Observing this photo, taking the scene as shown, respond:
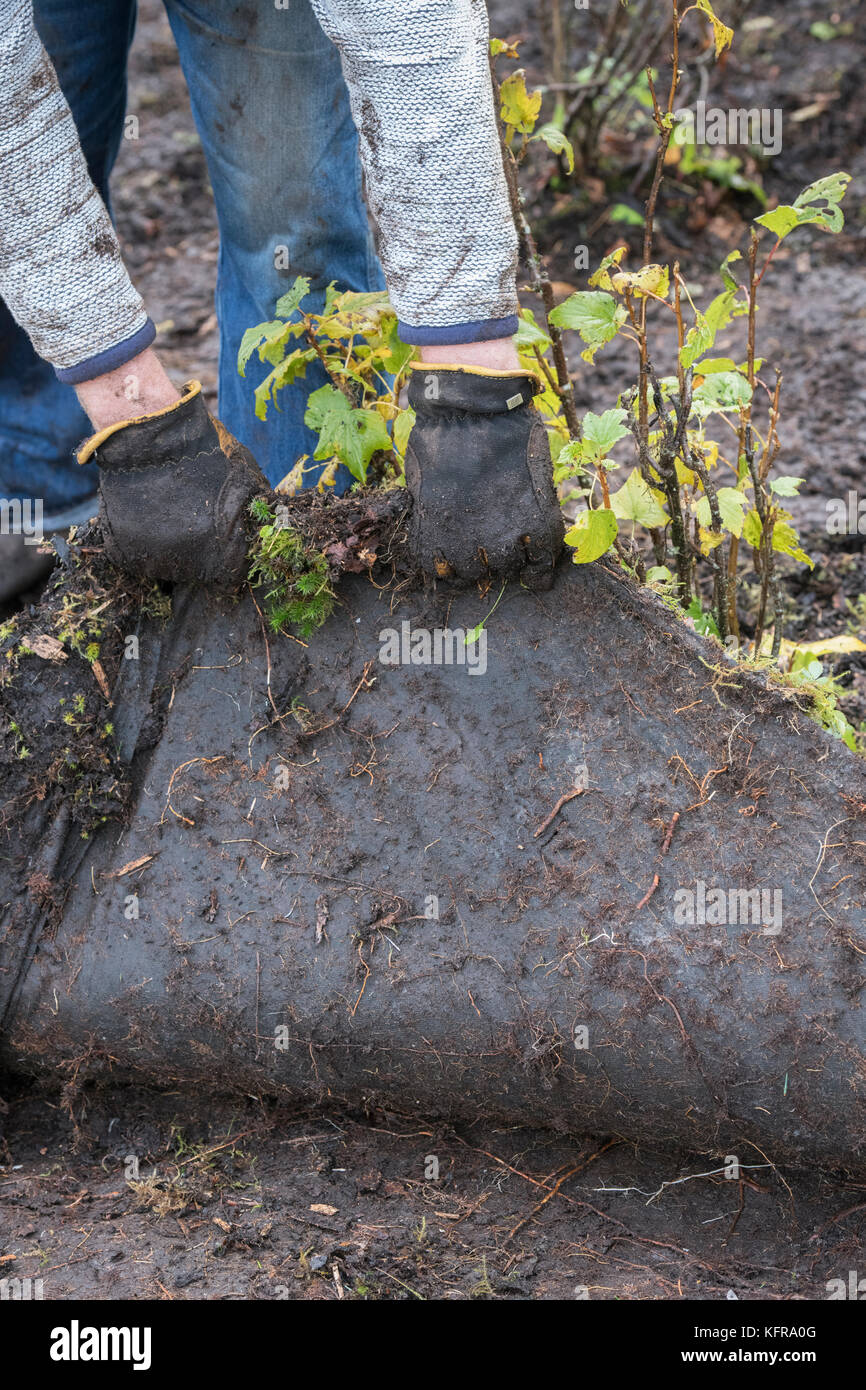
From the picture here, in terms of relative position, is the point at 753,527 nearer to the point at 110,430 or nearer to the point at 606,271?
the point at 606,271

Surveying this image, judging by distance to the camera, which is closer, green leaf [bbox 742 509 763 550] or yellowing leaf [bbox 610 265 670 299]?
yellowing leaf [bbox 610 265 670 299]

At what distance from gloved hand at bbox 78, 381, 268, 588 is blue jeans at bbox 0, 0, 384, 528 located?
46 cm

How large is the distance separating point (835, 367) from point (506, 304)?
1.88 m

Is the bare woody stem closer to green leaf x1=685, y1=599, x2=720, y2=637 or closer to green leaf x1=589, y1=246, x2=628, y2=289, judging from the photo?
green leaf x1=589, y1=246, x2=628, y2=289


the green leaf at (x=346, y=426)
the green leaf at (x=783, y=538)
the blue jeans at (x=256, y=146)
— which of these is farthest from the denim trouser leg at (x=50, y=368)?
the green leaf at (x=783, y=538)

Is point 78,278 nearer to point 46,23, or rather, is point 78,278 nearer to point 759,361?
point 46,23

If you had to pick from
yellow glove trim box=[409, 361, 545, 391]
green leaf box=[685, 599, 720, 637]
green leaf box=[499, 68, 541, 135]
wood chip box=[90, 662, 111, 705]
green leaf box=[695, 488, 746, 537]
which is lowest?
wood chip box=[90, 662, 111, 705]

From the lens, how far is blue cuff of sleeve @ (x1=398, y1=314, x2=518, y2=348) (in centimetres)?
167

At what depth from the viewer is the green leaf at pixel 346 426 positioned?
1897mm

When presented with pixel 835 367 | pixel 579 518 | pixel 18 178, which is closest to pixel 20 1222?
pixel 579 518

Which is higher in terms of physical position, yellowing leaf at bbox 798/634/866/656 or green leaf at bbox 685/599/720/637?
green leaf at bbox 685/599/720/637

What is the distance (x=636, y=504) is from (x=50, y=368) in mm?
1393

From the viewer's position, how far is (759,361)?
180cm

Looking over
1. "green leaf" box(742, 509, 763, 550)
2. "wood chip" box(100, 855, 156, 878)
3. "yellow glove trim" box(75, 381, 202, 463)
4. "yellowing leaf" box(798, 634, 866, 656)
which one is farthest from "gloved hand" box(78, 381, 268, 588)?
"yellowing leaf" box(798, 634, 866, 656)
